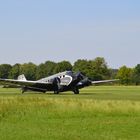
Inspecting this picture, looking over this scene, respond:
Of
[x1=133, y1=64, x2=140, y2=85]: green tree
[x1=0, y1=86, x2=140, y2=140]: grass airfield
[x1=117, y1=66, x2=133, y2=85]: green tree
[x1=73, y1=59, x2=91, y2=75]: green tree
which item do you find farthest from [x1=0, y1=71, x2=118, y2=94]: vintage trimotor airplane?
[x1=117, y1=66, x2=133, y2=85]: green tree

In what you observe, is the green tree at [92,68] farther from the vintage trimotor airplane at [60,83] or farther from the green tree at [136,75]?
the vintage trimotor airplane at [60,83]

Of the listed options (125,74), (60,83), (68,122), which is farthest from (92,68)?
(68,122)

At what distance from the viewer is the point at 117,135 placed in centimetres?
1789

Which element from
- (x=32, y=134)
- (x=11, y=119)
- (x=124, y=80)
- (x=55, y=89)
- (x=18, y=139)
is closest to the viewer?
(x=18, y=139)

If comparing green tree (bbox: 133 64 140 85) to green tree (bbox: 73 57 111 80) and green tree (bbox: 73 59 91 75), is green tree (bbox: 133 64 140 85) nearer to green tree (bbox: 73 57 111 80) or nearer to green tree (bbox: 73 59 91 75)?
green tree (bbox: 73 57 111 80)

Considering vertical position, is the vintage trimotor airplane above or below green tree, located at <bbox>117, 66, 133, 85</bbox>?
below

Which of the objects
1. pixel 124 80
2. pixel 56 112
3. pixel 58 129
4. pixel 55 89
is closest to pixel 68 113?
pixel 56 112

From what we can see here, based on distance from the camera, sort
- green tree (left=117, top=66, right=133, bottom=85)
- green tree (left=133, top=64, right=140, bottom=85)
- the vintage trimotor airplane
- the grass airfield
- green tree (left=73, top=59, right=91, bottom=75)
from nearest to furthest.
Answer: the grass airfield → the vintage trimotor airplane → green tree (left=133, top=64, right=140, bottom=85) → green tree (left=117, top=66, right=133, bottom=85) → green tree (left=73, top=59, right=91, bottom=75)

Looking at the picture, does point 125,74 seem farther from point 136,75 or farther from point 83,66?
point 83,66

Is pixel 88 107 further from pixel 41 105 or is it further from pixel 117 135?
pixel 117 135

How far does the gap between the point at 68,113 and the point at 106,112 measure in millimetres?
2126

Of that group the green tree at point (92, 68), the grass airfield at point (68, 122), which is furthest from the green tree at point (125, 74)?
the grass airfield at point (68, 122)

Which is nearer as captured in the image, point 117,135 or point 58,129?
point 117,135

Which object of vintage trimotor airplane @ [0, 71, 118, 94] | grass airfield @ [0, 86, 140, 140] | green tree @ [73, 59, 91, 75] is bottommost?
grass airfield @ [0, 86, 140, 140]
